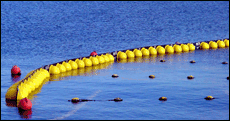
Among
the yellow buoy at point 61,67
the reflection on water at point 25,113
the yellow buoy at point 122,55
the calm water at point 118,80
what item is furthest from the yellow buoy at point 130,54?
the reflection on water at point 25,113

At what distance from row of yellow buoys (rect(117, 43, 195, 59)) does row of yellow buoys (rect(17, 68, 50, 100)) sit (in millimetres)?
20679

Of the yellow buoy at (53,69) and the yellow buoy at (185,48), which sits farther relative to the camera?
the yellow buoy at (185,48)

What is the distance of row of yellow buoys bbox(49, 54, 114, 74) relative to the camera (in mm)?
68500

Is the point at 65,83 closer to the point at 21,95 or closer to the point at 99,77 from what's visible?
the point at 99,77

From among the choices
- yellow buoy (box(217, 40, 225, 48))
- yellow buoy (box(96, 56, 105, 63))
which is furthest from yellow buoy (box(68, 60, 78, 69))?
yellow buoy (box(217, 40, 225, 48))

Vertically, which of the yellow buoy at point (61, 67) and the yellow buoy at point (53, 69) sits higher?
the yellow buoy at point (61, 67)

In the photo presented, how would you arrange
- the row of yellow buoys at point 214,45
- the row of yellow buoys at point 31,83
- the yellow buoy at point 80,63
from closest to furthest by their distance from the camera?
the row of yellow buoys at point 31,83
the yellow buoy at point 80,63
the row of yellow buoys at point 214,45

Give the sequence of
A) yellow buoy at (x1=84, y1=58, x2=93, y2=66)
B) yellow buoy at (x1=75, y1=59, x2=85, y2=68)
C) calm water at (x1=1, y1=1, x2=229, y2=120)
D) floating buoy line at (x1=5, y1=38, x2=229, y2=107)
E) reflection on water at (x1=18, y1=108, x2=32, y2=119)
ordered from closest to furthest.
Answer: reflection on water at (x1=18, y1=108, x2=32, y2=119) < calm water at (x1=1, y1=1, x2=229, y2=120) < floating buoy line at (x1=5, y1=38, x2=229, y2=107) < yellow buoy at (x1=75, y1=59, x2=85, y2=68) < yellow buoy at (x1=84, y1=58, x2=93, y2=66)

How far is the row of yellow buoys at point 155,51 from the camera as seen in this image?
273 feet

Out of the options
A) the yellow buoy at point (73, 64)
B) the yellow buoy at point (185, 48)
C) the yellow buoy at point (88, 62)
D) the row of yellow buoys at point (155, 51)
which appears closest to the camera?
the yellow buoy at point (73, 64)

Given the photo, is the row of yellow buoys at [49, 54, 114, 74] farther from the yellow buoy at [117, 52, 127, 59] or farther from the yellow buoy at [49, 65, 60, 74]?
the yellow buoy at [117, 52, 127, 59]

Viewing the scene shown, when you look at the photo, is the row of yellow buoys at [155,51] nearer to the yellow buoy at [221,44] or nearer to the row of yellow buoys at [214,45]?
the row of yellow buoys at [214,45]

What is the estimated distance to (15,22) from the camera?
550 feet

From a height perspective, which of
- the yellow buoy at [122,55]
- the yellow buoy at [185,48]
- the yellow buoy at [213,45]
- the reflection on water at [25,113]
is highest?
the yellow buoy at [213,45]
